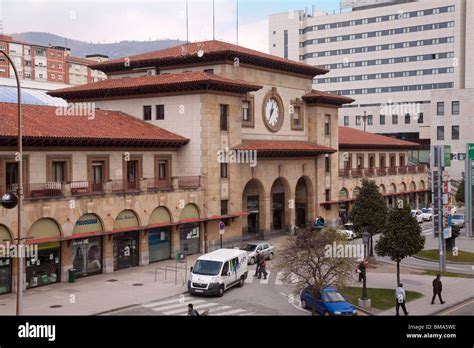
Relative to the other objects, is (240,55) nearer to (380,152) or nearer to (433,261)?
(433,261)

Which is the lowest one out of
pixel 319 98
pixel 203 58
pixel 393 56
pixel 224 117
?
pixel 224 117

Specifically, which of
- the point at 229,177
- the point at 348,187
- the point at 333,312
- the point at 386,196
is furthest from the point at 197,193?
the point at 386,196

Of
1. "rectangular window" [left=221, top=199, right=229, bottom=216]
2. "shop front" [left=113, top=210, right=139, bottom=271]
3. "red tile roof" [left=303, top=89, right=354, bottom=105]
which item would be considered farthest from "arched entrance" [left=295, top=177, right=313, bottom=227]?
"shop front" [left=113, top=210, right=139, bottom=271]

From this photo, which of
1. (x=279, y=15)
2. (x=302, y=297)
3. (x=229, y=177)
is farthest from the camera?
(x=279, y=15)

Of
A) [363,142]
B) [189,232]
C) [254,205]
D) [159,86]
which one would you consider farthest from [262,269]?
[363,142]

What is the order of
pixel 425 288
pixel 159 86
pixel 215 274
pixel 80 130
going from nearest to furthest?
pixel 215 274 < pixel 425 288 < pixel 80 130 < pixel 159 86

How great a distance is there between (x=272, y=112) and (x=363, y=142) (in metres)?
23.9

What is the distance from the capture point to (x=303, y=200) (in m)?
64.9

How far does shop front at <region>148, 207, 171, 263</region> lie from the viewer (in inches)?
1768

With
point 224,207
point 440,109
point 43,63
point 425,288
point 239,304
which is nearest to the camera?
point 239,304

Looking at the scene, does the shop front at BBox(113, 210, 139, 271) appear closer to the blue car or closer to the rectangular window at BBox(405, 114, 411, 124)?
the blue car

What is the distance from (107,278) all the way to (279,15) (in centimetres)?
12041

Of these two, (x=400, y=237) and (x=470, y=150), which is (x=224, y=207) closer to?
(x=400, y=237)
